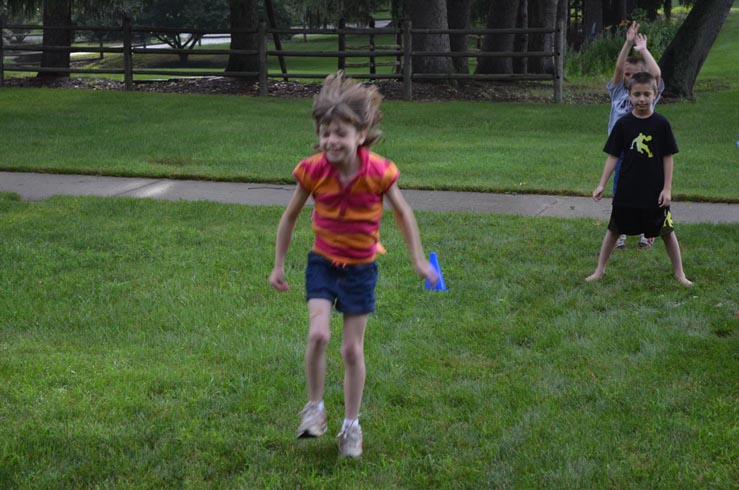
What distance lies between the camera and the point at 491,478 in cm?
402

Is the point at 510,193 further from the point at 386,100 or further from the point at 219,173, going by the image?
the point at 386,100

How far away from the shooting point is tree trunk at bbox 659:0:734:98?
67.8 feet

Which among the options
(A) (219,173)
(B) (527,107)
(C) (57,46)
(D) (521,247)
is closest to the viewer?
(D) (521,247)

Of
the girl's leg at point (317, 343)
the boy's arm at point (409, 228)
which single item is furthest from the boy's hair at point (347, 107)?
the girl's leg at point (317, 343)

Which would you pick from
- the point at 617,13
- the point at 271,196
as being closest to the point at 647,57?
the point at 271,196

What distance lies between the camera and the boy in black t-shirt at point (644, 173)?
6.89m

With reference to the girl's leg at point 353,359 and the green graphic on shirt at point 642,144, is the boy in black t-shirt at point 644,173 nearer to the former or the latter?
the green graphic on shirt at point 642,144

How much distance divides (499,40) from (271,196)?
18.5 metres

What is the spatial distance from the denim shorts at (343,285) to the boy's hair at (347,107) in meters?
0.54

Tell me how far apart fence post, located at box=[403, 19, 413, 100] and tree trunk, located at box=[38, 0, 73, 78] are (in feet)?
29.3

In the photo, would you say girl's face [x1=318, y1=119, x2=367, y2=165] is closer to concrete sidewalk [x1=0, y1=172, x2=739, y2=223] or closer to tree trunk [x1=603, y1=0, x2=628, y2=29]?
concrete sidewalk [x1=0, y1=172, x2=739, y2=223]

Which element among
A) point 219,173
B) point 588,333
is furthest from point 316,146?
point 219,173

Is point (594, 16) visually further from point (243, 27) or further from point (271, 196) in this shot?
point (271, 196)

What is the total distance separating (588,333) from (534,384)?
3.17 feet
